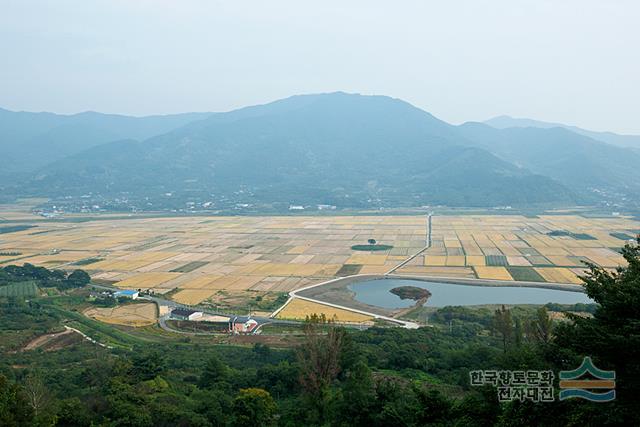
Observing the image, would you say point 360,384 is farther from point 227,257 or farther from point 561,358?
point 227,257

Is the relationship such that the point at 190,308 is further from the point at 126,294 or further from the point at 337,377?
the point at 337,377

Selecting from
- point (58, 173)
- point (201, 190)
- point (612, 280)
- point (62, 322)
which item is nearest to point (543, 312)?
point (612, 280)

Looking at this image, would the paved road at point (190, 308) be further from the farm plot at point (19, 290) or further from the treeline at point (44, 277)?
the farm plot at point (19, 290)

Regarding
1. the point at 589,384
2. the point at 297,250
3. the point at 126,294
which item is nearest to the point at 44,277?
the point at 126,294

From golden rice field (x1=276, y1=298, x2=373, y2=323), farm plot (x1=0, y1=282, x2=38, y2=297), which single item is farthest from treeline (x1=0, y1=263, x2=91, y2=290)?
golden rice field (x1=276, y1=298, x2=373, y2=323)

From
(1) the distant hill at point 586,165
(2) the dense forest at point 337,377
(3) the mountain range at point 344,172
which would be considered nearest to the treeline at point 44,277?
(2) the dense forest at point 337,377

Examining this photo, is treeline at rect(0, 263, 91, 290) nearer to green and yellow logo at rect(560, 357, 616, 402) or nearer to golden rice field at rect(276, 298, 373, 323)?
golden rice field at rect(276, 298, 373, 323)
